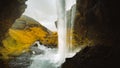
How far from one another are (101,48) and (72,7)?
6514 millimetres

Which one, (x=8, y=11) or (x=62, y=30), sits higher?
(x=8, y=11)

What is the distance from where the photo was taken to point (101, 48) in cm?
1368

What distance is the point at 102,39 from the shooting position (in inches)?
571

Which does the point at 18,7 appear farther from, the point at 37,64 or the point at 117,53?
the point at 117,53

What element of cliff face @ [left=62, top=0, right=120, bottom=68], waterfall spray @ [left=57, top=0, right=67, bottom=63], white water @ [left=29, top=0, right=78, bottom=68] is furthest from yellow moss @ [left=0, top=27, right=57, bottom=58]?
cliff face @ [left=62, top=0, right=120, bottom=68]

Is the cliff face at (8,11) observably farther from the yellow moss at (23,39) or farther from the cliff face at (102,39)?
the cliff face at (102,39)

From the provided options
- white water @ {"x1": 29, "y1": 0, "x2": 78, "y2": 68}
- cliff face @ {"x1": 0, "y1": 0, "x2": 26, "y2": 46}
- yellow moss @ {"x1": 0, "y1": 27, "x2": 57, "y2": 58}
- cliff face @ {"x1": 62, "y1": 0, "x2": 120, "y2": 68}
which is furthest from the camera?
yellow moss @ {"x1": 0, "y1": 27, "x2": 57, "y2": 58}

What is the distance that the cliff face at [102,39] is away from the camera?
13.2 m

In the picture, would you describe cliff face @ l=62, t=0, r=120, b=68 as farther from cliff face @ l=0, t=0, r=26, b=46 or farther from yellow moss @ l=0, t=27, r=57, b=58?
yellow moss @ l=0, t=27, r=57, b=58

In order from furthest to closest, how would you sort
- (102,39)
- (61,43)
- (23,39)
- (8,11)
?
(23,39)
(61,43)
(8,11)
(102,39)

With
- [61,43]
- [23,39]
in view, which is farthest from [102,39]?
[23,39]

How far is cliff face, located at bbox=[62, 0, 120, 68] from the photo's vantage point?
1324 centimetres

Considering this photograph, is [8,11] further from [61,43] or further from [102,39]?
[102,39]

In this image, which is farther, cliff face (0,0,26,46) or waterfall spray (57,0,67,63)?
waterfall spray (57,0,67,63)
